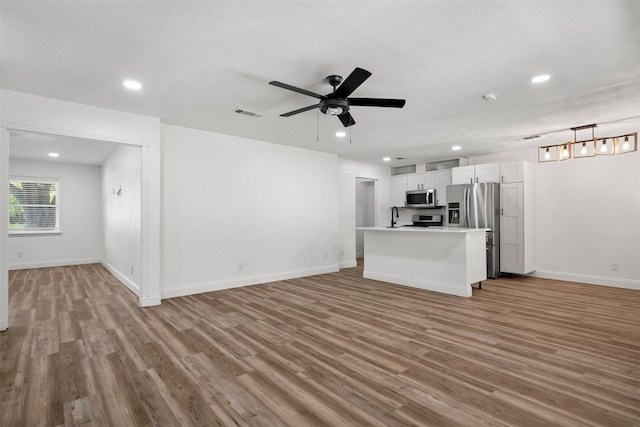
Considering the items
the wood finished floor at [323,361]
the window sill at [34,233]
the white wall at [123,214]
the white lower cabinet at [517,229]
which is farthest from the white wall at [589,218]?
the window sill at [34,233]

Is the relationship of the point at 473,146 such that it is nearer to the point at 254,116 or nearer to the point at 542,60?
the point at 542,60

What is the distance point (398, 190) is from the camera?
28.2 ft

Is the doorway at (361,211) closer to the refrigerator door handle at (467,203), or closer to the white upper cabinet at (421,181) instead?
the white upper cabinet at (421,181)

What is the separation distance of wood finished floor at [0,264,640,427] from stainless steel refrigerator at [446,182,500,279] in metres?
1.75

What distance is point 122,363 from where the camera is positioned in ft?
8.65

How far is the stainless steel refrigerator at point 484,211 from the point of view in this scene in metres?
6.37

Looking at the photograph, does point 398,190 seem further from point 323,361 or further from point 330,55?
point 323,361

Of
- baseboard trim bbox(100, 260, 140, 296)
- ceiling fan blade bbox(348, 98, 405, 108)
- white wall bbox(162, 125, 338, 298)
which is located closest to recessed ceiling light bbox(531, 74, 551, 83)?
ceiling fan blade bbox(348, 98, 405, 108)

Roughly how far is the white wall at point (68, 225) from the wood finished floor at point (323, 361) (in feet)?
12.5

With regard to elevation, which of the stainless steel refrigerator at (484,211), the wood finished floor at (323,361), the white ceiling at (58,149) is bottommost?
the wood finished floor at (323,361)

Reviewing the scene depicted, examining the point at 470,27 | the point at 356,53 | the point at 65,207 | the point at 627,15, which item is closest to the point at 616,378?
the point at 627,15

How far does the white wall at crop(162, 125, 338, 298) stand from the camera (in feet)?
16.0

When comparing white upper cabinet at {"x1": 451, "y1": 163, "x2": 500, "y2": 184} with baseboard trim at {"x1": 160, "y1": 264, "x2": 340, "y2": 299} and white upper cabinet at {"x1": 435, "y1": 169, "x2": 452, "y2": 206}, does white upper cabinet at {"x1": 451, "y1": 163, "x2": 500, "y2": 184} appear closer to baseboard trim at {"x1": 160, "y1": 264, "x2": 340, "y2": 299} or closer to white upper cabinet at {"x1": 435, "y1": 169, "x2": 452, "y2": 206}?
white upper cabinet at {"x1": 435, "y1": 169, "x2": 452, "y2": 206}

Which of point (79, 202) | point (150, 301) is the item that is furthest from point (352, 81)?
point (79, 202)
